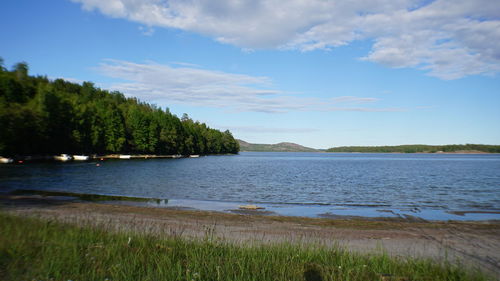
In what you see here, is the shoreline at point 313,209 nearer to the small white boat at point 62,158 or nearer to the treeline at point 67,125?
the treeline at point 67,125

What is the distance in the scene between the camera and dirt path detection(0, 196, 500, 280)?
12234mm

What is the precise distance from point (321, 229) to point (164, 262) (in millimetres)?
11081

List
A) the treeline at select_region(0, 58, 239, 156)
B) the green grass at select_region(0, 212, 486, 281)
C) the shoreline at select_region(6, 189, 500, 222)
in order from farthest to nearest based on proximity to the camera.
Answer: the treeline at select_region(0, 58, 239, 156), the shoreline at select_region(6, 189, 500, 222), the green grass at select_region(0, 212, 486, 281)

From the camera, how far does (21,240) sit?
7.01 metres

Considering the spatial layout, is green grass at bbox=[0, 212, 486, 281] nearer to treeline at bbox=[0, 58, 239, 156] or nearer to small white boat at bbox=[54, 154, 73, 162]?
treeline at bbox=[0, 58, 239, 156]

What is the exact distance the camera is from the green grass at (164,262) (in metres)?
5.76

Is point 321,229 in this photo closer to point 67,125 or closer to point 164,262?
point 164,262

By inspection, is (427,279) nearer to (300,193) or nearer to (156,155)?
(300,193)

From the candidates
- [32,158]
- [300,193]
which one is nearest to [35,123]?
[32,158]

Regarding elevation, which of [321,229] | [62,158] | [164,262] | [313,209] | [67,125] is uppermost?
[67,125]

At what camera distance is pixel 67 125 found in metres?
91.6

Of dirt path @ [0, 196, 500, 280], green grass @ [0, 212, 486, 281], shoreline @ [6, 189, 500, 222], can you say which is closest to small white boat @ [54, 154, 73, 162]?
shoreline @ [6, 189, 500, 222]

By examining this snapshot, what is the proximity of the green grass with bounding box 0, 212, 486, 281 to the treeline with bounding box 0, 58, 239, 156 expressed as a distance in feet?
229

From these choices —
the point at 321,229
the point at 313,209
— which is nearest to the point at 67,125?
the point at 313,209
